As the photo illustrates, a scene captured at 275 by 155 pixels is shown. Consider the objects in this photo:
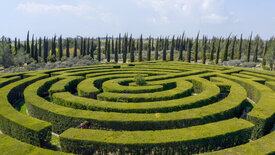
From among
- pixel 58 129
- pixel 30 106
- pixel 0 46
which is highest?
pixel 0 46

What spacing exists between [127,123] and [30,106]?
29.6 ft

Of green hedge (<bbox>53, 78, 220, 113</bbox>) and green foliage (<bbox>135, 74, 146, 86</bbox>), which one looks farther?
green foliage (<bbox>135, 74, 146, 86</bbox>)

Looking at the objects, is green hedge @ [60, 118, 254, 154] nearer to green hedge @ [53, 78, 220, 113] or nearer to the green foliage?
green hedge @ [53, 78, 220, 113]

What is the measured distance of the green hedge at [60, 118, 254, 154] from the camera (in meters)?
8.96

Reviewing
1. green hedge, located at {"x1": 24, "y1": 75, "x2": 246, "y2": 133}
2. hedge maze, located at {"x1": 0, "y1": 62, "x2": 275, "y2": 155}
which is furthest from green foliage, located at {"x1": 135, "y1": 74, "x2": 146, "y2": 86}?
green hedge, located at {"x1": 24, "y1": 75, "x2": 246, "y2": 133}

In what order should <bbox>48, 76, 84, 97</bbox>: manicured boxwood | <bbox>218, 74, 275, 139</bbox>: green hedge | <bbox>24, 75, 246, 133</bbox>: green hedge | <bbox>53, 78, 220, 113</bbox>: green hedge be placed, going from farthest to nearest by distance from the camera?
<bbox>48, 76, 84, 97</bbox>: manicured boxwood → <bbox>53, 78, 220, 113</bbox>: green hedge → <bbox>218, 74, 275, 139</bbox>: green hedge → <bbox>24, 75, 246, 133</bbox>: green hedge

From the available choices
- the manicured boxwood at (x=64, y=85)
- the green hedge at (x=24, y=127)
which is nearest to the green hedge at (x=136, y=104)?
the manicured boxwood at (x=64, y=85)

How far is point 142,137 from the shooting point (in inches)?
369

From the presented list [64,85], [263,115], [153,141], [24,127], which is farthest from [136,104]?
[64,85]

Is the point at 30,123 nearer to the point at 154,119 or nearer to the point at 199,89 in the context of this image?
the point at 154,119

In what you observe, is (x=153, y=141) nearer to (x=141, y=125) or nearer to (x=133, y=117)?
(x=141, y=125)

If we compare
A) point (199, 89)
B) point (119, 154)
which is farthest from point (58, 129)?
point (199, 89)

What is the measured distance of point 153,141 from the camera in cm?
900

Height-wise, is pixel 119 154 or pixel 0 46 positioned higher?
pixel 0 46
